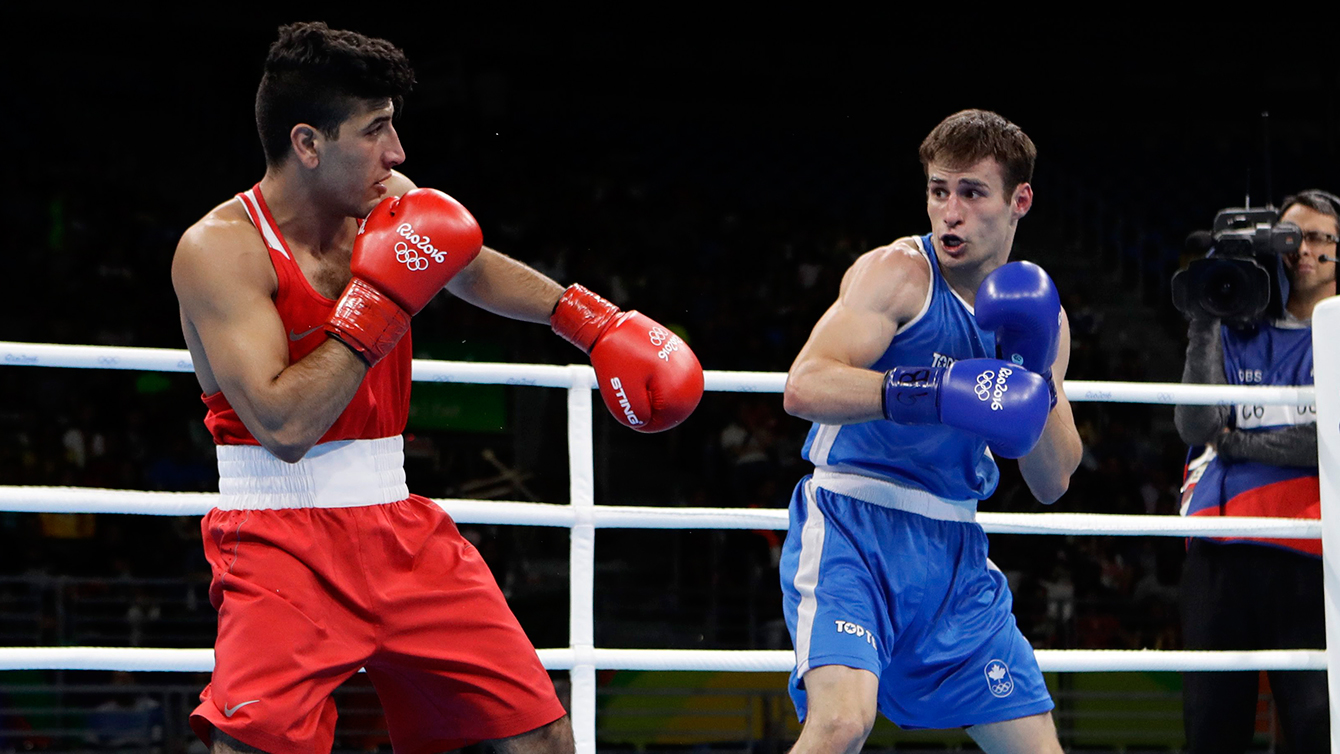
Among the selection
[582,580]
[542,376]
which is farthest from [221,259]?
[582,580]

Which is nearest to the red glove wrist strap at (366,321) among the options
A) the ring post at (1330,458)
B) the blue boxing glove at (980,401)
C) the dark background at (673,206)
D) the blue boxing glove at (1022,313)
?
the blue boxing glove at (980,401)

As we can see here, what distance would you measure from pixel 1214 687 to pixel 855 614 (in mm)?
1153

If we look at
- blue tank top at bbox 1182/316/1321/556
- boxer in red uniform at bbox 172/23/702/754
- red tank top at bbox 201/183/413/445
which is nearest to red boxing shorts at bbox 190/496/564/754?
boxer in red uniform at bbox 172/23/702/754

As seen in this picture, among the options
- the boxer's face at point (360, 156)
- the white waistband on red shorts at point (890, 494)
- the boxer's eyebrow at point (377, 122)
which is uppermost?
the boxer's eyebrow at point (377, 122)

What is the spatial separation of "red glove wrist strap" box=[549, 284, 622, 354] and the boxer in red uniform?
0.05 metres

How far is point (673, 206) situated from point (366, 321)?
26.9 ft

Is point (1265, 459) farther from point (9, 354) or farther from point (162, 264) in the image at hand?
point (162, 264)

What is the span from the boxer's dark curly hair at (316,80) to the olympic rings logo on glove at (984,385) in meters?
0.96

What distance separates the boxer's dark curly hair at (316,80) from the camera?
1.85 meters

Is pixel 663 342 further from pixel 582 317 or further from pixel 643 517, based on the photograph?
pixel 643 517

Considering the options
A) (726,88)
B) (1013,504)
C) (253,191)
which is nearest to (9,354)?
(253,191)

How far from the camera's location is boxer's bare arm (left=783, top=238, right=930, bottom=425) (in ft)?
6.84

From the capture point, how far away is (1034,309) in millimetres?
2061

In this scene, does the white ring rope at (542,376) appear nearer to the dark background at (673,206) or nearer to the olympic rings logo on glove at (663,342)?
the olympic rings logo on glove at (663,342)
